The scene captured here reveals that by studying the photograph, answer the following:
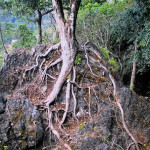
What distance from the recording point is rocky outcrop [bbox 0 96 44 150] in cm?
339

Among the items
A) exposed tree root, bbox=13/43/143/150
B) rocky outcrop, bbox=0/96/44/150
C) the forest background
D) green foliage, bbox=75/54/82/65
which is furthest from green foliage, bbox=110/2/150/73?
rocky outcrop, bbox=0/96/44/150

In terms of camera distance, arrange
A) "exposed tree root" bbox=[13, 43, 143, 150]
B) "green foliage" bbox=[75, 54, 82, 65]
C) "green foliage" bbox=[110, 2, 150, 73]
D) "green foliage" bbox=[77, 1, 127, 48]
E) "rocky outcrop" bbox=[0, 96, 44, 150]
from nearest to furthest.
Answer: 1. "rocky outcrop" bbox=[0, 96, 44, 150]
2. "exposed tree root" bbox=[13, 43, 143, 150]
3. "green foliage" bbox=[75, 54, 82, 65]
4. "green foliage" bbox=[110, 2, 150, 73]
5. "green foliage" bbox=[77, 1, 127, 48]

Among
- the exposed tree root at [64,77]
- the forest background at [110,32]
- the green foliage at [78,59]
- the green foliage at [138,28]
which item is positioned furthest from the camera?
the forest background at [110,32]

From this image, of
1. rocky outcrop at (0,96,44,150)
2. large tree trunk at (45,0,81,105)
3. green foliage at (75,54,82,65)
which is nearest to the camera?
rocky outcrop at (0,96,44,150)

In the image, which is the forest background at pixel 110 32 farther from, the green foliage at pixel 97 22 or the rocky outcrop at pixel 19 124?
the rocky outcrop at pixel 19 124

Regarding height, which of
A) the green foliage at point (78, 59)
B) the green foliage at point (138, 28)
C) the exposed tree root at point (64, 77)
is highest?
the green foliage at point (138, 28)

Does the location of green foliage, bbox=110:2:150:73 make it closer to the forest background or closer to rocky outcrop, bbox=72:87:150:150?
the forest background

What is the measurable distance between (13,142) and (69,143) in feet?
4.15

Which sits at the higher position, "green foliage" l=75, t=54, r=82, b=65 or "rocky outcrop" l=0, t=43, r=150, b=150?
"green foliage" l=75, t=54, r=82, b=65

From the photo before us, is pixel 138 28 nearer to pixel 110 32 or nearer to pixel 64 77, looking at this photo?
pixel 110 32

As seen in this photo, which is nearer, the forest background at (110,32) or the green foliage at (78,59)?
the green foliage at (78,59)

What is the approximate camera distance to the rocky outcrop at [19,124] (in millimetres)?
3387

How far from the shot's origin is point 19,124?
11.7 feet

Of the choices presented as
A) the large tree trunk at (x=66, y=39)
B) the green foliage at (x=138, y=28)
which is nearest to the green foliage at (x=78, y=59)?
the large tree trunk at (x=66, y=39)
